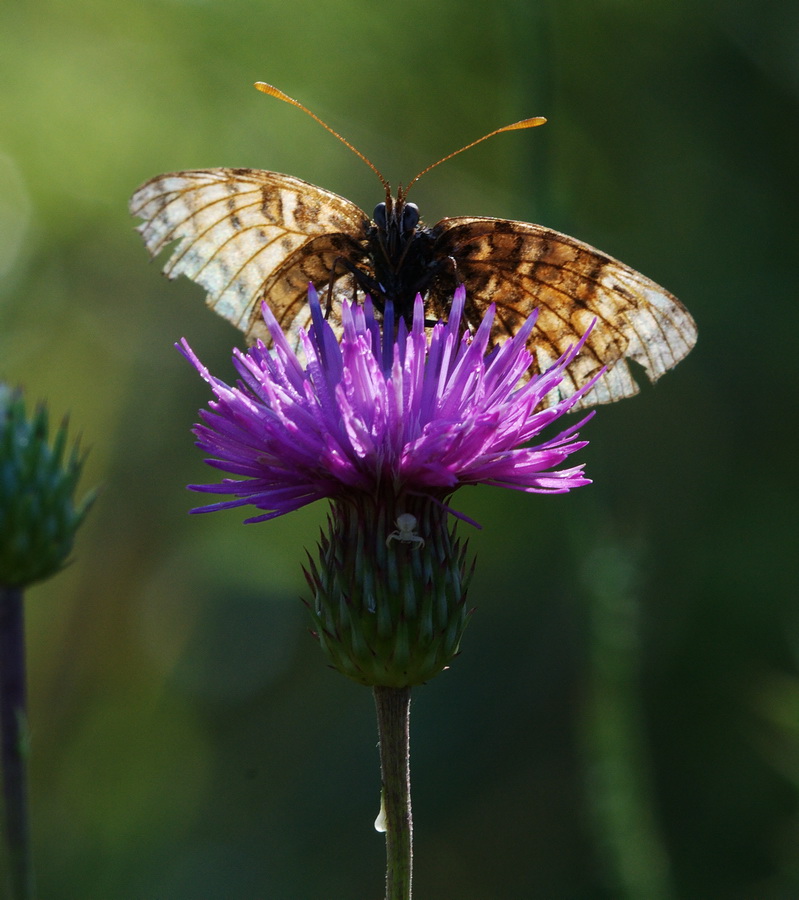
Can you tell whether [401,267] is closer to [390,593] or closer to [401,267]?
[401,267]

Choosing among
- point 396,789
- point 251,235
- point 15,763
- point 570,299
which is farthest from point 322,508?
point 15,763

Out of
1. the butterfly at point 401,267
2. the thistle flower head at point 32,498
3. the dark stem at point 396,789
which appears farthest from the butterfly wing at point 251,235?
the dark stem at point 396,789

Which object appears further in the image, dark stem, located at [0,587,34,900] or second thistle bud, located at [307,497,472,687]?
second thistle bud, located at [307,497,472,687]

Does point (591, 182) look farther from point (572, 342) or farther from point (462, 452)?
point (462, 452)

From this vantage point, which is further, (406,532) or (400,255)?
(400,255)

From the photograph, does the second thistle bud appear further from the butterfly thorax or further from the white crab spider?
the butterfly thorax

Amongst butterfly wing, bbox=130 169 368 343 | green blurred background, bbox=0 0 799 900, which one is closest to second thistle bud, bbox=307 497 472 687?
butterfly wing, bbox=130 169 368 343
